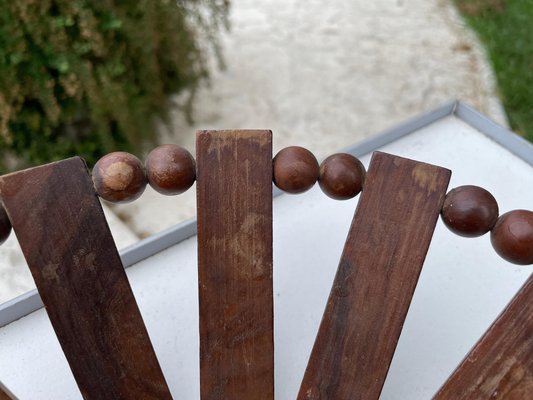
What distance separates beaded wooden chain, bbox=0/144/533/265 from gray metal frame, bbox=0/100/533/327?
0.22 m

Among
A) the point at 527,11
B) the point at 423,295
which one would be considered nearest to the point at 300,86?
the point at 527,11

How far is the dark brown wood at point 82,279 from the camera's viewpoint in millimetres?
562

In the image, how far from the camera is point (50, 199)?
1.86ft

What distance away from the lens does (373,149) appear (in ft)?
3.25

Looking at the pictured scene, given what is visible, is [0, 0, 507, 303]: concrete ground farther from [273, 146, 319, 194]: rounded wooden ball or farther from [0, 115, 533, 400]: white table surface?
[273, 146, 319, 194]: rounded wooden ball

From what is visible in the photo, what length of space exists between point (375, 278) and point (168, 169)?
0.77ft

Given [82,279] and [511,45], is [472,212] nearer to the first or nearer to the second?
[82,279]

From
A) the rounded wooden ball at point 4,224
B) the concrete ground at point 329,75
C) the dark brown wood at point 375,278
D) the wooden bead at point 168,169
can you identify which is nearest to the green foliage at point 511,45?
the concrete ground at point 329,75

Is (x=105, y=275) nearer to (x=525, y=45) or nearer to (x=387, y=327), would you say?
(x=387, y=327)

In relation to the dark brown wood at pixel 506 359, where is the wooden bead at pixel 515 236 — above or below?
above

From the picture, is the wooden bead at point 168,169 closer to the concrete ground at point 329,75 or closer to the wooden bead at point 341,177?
the wooden bead at point 341,177

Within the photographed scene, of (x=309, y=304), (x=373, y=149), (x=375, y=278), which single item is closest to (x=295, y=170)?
(x=375, y=278)

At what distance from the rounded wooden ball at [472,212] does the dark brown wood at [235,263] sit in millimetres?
183

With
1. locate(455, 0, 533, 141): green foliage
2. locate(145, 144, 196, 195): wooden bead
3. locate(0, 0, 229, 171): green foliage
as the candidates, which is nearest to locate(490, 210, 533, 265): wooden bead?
locate(145, 144, 196, 195): wooden bead
